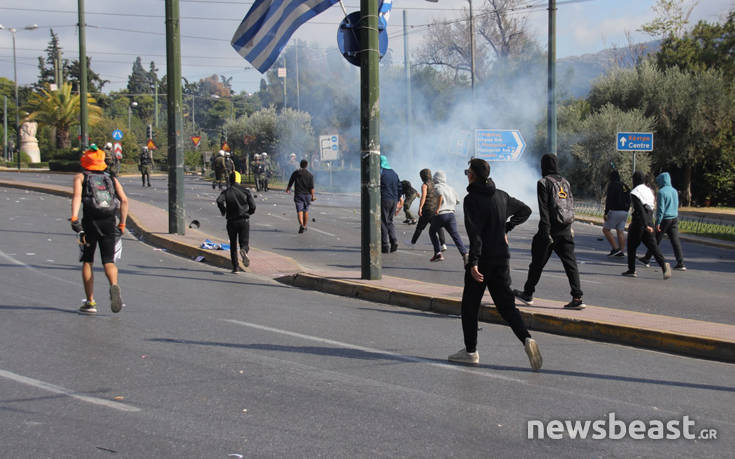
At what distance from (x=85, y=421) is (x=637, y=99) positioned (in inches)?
1387

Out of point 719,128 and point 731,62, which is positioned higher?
point 731,62

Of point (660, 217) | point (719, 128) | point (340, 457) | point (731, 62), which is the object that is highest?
point (731, 62)

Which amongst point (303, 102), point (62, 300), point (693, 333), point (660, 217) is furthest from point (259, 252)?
point (303, 102)

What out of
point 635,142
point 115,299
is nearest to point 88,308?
point 115,299

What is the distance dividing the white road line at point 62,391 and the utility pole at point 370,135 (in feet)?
18.8

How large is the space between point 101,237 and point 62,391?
3.06 meters

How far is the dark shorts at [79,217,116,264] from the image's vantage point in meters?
8.02

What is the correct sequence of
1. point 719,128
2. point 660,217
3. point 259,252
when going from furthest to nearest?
point 719,128 < point 259,252 < point 660,217

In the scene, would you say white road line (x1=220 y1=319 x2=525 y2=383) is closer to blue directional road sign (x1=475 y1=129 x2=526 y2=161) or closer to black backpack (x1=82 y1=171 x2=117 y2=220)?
black backpack (x1=82 y1=171 x2=117 y2=220)

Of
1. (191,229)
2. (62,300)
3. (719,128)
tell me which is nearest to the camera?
(62,300)

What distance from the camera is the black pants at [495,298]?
633 centimetres

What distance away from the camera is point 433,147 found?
140ft

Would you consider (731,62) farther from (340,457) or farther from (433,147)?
(340,457)

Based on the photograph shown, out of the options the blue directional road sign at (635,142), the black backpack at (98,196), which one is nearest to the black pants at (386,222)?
the black backpack at (98,196)
